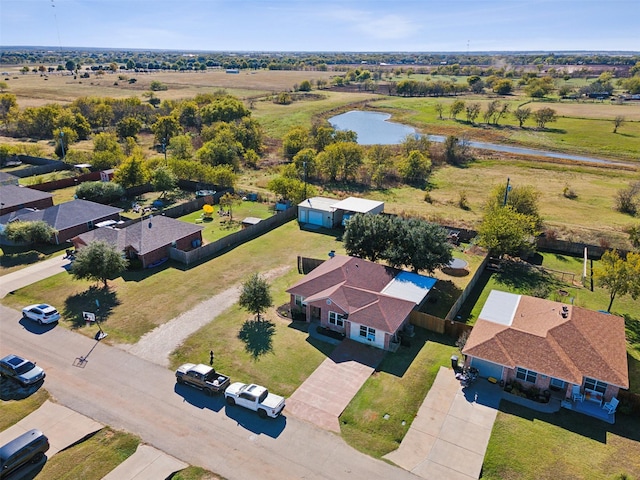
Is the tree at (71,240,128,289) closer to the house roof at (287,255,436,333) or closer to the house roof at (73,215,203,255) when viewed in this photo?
the house roof at (73,215,203,255)

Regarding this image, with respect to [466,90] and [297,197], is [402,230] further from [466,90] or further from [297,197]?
[466,90]

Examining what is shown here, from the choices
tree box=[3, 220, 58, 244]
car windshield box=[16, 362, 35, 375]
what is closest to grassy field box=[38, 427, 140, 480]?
car windshield box=[16, 362, 35, 375]

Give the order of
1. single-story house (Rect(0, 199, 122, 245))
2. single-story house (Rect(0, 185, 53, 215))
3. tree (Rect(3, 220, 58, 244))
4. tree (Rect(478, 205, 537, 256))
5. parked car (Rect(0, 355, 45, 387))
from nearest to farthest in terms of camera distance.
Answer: parked car (Rect(0, 355, 45, 387))
tree (Rect(478, 205, 537, 256))
tree (Rect(3, 220, 58, 244))
single-story house (Rect(0, 199, 122, 245))
single-story house (Rect(0, 185, 53, 215))

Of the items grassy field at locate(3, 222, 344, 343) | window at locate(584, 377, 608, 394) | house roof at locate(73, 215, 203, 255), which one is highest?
house roof at locate(73, 215, 203, 255)

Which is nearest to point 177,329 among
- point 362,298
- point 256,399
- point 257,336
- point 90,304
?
point 257,336

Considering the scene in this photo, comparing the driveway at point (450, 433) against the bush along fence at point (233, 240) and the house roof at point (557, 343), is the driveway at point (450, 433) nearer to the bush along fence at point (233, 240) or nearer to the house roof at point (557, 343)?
the house roof at point (557, 343)

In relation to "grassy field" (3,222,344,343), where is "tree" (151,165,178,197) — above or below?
above

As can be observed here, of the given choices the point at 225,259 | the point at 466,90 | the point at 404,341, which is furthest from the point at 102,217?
the point at 466,90
